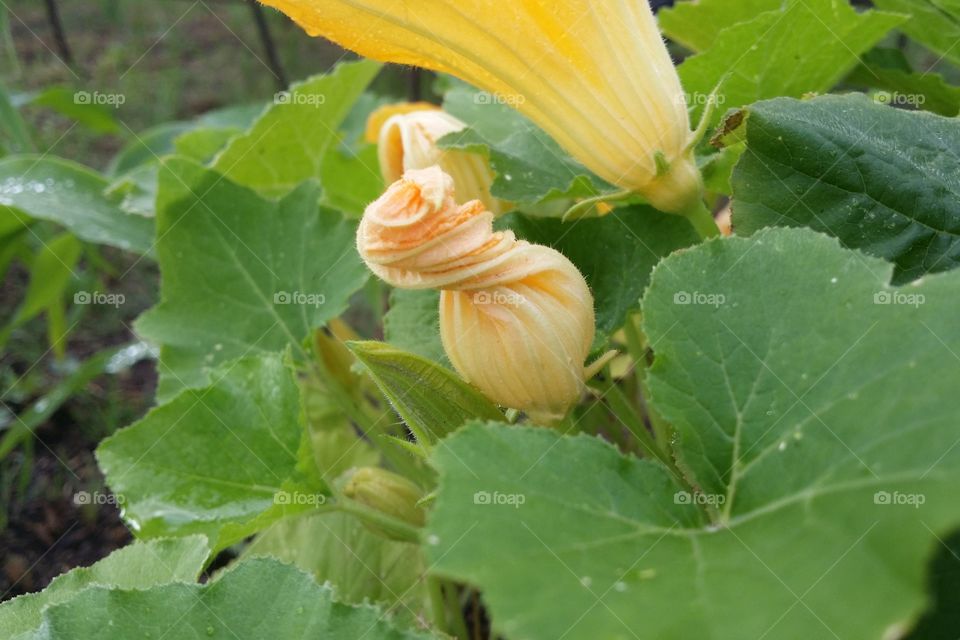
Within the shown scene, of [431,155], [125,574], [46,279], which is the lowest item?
[46,279]

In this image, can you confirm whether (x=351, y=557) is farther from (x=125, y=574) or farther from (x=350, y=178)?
(x=350, y=178)

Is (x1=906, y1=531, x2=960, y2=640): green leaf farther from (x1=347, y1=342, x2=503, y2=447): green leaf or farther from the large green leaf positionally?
(x1=347, y1=342, x2=503, y2=447): green leaf

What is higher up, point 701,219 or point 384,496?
point 701,219

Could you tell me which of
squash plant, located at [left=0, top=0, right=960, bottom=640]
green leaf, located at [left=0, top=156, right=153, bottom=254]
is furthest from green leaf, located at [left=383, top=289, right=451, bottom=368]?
green leaf, located at [left=0, top=156, right=153, bottom=254]

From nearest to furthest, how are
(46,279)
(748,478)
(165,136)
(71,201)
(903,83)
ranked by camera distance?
(748,478) < (903,83) < (71,201) < (46,279) < (165,136)

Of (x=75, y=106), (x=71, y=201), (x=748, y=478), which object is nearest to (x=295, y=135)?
(x=71, y=201)
